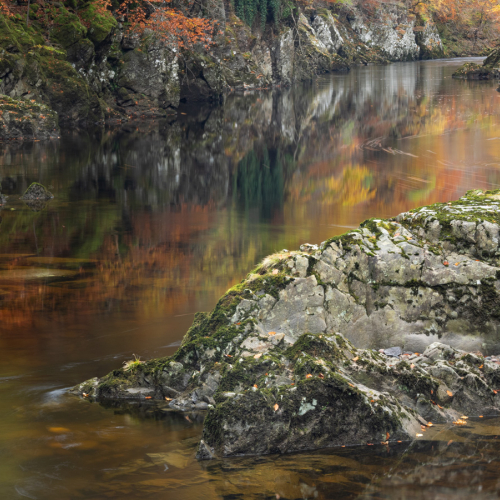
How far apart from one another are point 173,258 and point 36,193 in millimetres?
7204

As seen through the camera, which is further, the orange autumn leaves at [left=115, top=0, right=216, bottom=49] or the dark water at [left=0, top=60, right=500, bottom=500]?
the orange autumn leaves at [left=115, top=0, right=216, bottom=49]

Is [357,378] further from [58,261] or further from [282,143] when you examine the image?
[282,143]

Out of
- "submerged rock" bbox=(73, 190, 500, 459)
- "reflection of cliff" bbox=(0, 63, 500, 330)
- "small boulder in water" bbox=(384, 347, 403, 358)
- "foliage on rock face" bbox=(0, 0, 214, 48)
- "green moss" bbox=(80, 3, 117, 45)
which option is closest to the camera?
"submerged rock" bbox=(73, 190, 500, 459)

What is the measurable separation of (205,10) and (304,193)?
3054 cm

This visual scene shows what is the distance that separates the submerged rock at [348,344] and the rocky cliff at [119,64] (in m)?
24.1

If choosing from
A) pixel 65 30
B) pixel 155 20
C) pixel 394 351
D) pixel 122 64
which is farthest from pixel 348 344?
pixel 155 20

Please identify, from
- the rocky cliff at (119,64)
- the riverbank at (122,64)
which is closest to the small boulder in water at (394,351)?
the riverbank at (122,64)

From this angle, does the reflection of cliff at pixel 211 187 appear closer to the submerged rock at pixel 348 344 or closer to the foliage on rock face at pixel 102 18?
the submerged rock at pixel 348 344

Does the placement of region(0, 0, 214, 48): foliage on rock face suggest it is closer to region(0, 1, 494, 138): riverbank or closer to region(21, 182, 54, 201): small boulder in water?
region(0, 1, 494, 138): riverbank

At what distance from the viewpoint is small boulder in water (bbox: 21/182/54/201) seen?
1755 cm

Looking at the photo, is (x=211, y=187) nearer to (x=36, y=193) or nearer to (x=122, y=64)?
(x=36, y=193)

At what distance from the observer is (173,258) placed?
12.2 m

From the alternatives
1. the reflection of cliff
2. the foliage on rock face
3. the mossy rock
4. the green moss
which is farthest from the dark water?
the foliage on rock face

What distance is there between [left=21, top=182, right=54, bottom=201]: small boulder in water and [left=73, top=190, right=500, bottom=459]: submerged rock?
37.2 feet
